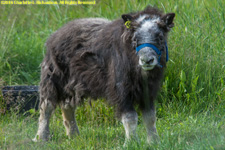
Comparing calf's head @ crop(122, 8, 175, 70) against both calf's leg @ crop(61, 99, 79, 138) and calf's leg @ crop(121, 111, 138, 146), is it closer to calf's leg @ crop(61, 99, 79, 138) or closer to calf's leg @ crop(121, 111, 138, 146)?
calf's leg @ crop(121, 111, 138, 146)

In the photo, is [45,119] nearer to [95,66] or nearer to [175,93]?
[95,66]

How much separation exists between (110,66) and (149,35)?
0.71 metres

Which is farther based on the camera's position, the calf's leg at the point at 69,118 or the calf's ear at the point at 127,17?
the calf's leg at the point at 69,118

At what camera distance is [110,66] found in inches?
182

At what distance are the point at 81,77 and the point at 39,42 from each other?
3.47 metres

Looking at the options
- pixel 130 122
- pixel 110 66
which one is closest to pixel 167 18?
pixel 110 66

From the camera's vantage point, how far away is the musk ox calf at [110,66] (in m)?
4.28

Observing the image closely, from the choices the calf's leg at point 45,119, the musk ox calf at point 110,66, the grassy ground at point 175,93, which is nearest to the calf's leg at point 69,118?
the musk ox calf at point 110,66

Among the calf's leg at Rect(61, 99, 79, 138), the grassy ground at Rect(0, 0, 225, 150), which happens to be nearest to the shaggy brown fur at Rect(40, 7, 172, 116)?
the calf's leg at Rect(61, 99, 79, 138)

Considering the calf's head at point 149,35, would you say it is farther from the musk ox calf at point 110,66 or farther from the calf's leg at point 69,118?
the calf's leg at point 69,118

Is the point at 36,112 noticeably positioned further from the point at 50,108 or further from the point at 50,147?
the point at 50,147

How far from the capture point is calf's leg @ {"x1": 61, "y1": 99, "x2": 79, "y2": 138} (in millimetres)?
5363

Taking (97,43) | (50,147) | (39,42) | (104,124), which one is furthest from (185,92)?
(39,42)

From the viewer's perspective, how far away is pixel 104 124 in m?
5.71
